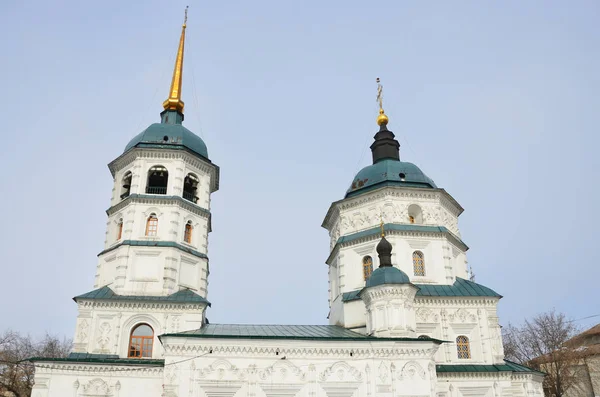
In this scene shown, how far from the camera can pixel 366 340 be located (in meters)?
19.2

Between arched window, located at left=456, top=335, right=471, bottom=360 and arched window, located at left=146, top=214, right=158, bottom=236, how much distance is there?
1404 cm

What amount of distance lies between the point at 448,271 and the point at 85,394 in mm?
16044

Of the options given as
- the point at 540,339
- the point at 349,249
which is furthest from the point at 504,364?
the point at 540,339

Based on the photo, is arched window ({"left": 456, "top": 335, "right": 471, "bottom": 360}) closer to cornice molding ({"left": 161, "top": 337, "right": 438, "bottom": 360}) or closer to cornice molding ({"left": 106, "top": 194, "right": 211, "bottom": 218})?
cornice molding ({"left": 161, "top": 337, "right": 438, "bottom": 360})

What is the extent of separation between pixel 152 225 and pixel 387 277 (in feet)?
34.2

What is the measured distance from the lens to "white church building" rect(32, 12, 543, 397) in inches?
735

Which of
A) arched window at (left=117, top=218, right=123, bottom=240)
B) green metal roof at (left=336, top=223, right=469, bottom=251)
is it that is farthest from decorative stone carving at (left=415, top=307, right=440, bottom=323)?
arched window at (left=117, top=218, right=123, bottom=240)

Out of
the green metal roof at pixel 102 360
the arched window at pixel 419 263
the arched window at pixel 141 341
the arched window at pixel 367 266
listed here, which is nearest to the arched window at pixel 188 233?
the arched window at pixel 141 341

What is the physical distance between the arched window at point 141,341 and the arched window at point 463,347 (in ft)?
42.4

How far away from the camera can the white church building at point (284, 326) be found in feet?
61.3

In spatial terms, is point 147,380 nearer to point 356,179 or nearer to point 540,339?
point 356,179

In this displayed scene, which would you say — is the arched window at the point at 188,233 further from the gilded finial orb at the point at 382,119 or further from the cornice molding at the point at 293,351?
the gilded finial orb at the point at 382,119

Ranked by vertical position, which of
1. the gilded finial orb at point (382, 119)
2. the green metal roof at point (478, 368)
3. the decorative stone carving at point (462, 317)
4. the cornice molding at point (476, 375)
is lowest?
the cornice molding at point (476, 375)

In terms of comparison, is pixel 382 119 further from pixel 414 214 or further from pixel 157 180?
pixel 157 180
